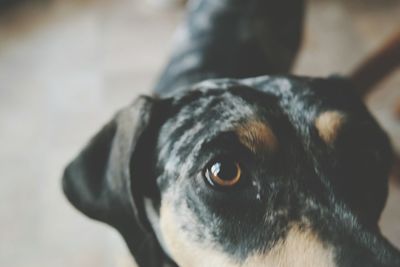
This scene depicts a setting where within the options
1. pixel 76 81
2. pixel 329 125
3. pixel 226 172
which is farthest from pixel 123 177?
pixel 76 81

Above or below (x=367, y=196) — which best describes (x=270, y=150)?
above

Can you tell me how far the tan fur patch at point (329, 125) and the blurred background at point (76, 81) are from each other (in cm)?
124

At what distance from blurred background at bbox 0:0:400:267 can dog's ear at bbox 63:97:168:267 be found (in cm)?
61

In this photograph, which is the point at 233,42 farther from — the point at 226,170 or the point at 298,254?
the point at 298,254

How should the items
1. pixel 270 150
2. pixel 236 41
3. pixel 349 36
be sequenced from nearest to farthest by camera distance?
pixel 270 150 < pixel 236 41 < pixel 349 36

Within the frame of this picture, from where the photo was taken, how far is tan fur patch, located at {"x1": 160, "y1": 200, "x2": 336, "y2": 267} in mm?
1557

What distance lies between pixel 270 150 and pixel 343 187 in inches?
9.7

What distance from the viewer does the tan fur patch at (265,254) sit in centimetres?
156

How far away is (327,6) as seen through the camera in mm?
4410

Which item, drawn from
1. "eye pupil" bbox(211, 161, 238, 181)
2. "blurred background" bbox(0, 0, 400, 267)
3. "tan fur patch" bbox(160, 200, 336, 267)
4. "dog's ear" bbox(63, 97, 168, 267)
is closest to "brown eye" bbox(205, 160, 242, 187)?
"eye pupil" bbox(211, 161, 238, 181)

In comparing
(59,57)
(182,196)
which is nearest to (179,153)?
(182,196)

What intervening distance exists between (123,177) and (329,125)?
0.70m

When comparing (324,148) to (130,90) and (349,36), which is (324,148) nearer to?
(130,90)

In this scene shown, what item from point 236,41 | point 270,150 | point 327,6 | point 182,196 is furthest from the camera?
point 327,6
